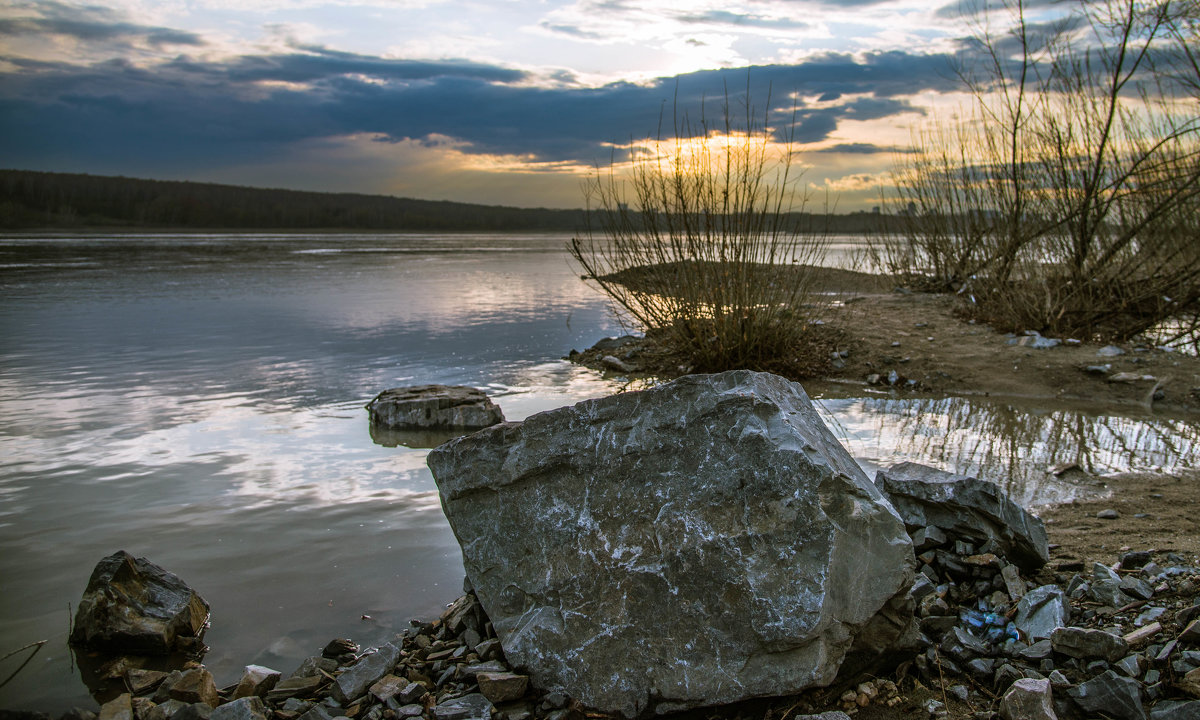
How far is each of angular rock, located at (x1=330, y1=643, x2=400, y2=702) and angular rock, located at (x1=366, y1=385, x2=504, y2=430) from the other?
12.6 feet

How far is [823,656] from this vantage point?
2506 millimetres

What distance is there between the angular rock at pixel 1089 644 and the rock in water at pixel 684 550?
1.79 ft

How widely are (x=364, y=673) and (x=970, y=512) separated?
2.85 m

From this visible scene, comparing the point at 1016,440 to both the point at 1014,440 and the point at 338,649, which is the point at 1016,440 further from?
the point at 338,649

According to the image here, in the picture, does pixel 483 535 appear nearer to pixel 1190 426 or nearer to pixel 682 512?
pixel 682 512

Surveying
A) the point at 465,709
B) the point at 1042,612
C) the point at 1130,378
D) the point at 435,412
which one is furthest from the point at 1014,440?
the point at 465,709

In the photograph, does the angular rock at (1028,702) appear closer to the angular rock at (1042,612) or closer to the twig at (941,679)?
the twig at (941,679)

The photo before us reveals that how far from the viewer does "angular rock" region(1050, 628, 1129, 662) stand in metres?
2.65

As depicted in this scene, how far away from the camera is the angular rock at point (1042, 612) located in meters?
2.94

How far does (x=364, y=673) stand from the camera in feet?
9.23

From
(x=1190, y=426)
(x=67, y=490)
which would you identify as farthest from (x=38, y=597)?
(x=1190, y=426)

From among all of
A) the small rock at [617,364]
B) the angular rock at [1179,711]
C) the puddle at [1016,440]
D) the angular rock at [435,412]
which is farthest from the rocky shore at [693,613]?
the small rock at [617,364]

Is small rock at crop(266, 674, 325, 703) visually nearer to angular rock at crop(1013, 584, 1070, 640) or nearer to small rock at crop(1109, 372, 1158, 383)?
angular rock at crop(1013, 584, 1070, 640)

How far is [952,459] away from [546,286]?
17484 mm
